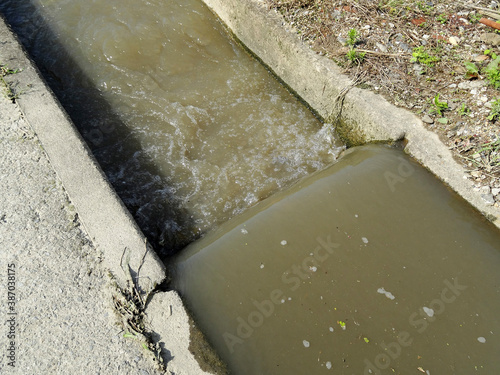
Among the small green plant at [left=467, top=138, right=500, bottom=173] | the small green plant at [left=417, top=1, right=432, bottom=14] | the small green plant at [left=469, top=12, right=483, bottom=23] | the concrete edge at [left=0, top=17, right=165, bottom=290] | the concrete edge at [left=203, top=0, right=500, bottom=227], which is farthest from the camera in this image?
the small green plant at [left=417, top=1, right=432, bottom=14]

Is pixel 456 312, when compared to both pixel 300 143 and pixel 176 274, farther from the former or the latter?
pixel 300 143

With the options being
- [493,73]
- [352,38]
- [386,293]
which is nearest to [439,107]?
[493,73]

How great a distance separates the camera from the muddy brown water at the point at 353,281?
225 cm

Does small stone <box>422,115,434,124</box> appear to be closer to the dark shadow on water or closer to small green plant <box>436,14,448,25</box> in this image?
small green plant <box>436,14,448,25</box>

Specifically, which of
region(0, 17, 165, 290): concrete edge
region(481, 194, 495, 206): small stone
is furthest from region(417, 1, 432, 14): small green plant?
region(0, 17, 165, 290): concrete edge

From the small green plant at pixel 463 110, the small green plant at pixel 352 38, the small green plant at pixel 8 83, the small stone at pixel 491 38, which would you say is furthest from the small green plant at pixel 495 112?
the small green plant at pixel 8 83

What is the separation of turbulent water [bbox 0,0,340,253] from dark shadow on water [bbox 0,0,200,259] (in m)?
0.01

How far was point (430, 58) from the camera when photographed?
12.1ft

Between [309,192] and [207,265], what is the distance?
939 millimetres

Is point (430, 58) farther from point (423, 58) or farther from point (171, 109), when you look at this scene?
point (171, 109)

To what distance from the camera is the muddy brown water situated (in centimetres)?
225

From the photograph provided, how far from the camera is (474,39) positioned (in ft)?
12.5

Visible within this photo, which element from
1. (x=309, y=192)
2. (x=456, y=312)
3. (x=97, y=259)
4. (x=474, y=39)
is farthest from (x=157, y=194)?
→ (x=474, y=39)

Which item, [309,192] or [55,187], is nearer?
[55,187]
